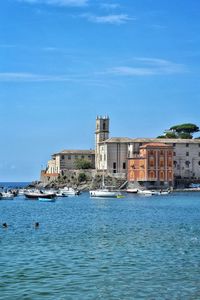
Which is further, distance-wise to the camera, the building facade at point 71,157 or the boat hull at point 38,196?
the building facade at point 71,157

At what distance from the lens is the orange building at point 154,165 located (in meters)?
120

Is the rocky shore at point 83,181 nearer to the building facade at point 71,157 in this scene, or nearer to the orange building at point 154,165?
the building facade at point 71,157

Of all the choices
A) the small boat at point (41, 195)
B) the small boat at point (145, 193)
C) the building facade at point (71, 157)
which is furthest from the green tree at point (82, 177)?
the small boat at point (41, 195)

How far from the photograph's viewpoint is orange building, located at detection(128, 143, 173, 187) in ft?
395

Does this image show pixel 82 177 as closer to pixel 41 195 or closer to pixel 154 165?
pixel 154 165

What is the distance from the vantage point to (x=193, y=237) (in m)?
33.9

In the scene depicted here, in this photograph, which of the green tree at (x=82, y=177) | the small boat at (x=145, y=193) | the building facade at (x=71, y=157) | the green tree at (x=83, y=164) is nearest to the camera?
the small boat at (x=145, y=193)

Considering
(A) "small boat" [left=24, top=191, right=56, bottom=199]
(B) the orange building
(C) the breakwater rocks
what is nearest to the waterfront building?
(C) the breakwater rocks

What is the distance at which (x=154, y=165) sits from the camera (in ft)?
398

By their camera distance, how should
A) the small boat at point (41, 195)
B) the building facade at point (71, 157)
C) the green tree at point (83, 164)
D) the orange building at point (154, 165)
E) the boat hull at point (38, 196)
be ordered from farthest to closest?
1. the building facade at point (71, 157)
2. the green tree at point (83, 164)
3. the orange building at point (154, 165)
4. the small boat at point (41, 195)
5. the boat hull at point (38, 196)

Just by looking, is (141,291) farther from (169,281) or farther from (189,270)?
(189,270)

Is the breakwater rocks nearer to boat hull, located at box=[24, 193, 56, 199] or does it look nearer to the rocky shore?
the rocky shore

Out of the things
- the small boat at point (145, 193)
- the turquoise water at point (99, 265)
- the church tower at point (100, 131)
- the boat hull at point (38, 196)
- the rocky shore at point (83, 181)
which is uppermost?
the church tower at point (100, 131)

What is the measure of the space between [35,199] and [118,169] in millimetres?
37283
